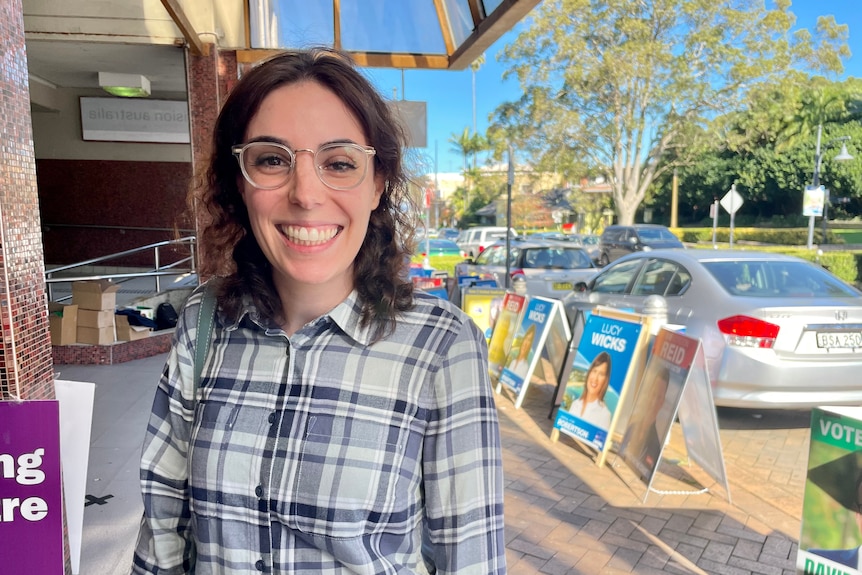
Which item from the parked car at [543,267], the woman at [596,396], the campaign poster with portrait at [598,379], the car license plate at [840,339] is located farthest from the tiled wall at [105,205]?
the car license plate at [840,339]

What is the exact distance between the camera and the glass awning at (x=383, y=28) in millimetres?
7344

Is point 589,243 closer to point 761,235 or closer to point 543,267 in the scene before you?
point 761,235

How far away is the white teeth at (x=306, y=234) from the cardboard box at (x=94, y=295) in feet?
22.7

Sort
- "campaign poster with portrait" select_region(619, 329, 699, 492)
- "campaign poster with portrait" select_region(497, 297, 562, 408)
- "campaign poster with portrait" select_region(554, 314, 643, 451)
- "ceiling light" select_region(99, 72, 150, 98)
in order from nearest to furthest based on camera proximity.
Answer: "campaign poster with portrait" select_region(619, 329, 699, 492)
"campaign poster with portrait" select_region(554, 314, 643, 451)
"campaign poster with portrait" select_region(497, 297, 562, 408)
"ceiling light" select_region(99, 72, 150, 98)

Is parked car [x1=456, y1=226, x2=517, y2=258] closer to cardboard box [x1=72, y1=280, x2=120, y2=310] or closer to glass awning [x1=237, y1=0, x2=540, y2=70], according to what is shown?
glass awning [x1=237, y1=0, x2=540, y2=70]

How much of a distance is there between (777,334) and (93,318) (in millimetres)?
7137

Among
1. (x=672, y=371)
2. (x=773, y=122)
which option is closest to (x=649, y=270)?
(x=672, y=371)

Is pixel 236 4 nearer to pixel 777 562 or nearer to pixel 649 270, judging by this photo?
pixel 649 270

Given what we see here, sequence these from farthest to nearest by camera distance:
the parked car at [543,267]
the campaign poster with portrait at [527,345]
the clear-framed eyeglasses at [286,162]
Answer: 1. the parked car at [543,267]
2. the campaign poster with portrait at [527,345]
3. the clear-framed eyeglasses at [286,162]

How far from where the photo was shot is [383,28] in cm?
782

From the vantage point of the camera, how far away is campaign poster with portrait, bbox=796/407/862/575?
254 centimetres

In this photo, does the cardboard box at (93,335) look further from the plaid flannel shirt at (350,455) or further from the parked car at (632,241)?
the parked car at (632,241)

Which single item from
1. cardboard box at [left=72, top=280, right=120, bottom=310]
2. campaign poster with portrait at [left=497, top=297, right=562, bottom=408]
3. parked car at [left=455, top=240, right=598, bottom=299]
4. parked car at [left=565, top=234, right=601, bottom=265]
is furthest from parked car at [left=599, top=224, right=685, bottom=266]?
cardboard box at [left=72, top=280, right=120, bottom=310]

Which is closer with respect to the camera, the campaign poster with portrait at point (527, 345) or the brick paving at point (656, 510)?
the brick paving at point (656, 510)
